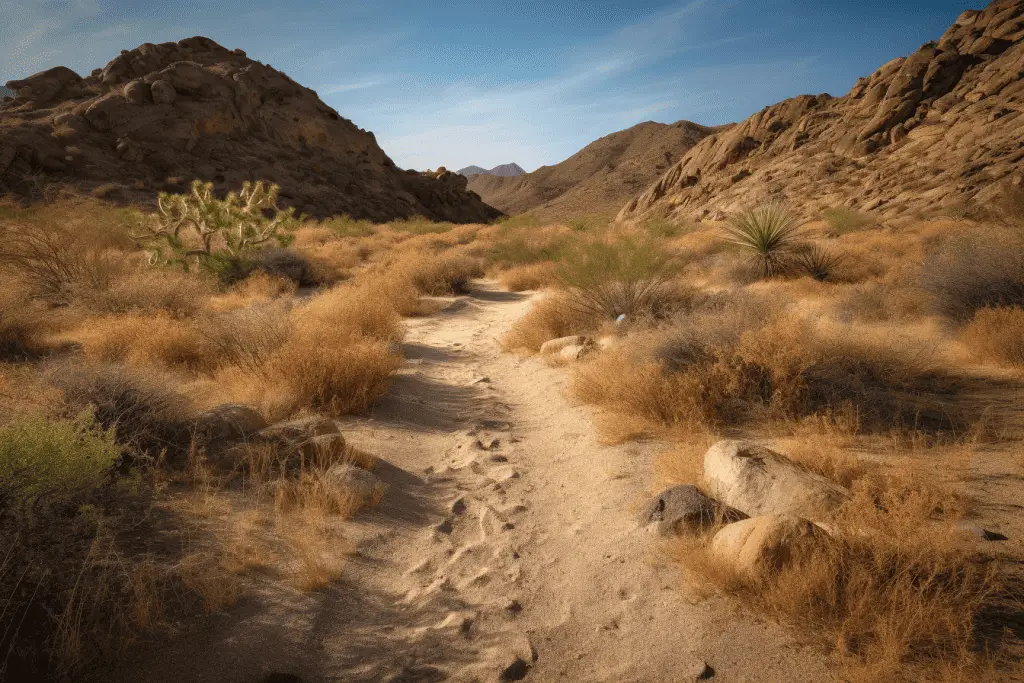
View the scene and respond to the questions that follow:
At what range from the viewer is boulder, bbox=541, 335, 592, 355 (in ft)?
21.9

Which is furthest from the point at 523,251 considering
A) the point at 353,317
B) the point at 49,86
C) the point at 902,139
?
the point at 49,86

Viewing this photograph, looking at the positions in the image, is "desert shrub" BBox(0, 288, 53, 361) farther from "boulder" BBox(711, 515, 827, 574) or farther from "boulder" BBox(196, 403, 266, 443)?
"boulder" BBox(711, 515, 827, 574)

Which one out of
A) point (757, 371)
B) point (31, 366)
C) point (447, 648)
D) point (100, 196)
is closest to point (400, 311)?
point (31, 366)

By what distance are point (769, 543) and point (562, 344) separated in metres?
4.58

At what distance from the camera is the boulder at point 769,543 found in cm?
231

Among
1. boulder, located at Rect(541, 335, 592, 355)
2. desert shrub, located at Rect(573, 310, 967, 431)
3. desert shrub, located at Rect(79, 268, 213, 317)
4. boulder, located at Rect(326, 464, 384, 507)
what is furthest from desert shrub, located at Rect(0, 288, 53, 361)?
desert shrub, located at Rect(573, 310, 967, 431)

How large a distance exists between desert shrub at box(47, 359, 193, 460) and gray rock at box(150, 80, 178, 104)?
130 ft

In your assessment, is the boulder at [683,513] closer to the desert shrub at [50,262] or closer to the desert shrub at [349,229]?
the desert shrub at [50,262]

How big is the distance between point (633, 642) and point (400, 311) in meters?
8.19

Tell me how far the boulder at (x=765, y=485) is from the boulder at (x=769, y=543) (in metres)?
0.23

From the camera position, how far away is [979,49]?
2141 cm

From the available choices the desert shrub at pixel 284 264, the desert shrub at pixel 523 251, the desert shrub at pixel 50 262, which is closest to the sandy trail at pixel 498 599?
the desert shrub at pixel 50 262

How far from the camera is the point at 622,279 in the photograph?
7348mm

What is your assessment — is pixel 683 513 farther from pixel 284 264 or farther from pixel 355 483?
pixel 284 264
